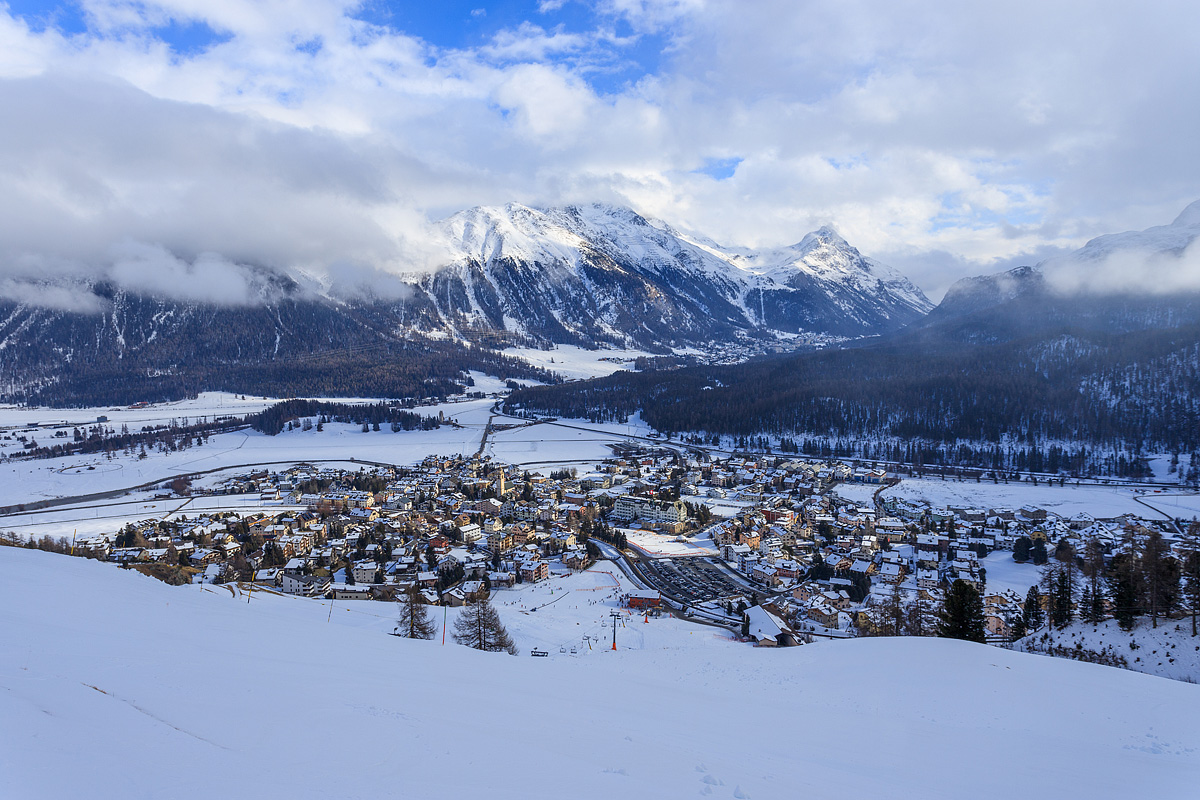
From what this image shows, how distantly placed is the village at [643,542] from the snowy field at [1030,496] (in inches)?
50.8

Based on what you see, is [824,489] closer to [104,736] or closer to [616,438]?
[616,438]

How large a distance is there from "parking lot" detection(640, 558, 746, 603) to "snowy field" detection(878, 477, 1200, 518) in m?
21.8

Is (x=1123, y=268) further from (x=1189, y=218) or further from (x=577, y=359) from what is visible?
(x=577, y=359)

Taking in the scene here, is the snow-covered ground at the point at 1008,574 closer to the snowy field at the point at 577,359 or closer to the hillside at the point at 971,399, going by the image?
the hillside at the point at 971,399

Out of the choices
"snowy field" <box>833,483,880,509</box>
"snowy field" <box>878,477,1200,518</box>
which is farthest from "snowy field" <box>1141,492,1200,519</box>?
"snowy field" <box>833,483,880,509</box>

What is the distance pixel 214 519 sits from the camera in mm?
34594

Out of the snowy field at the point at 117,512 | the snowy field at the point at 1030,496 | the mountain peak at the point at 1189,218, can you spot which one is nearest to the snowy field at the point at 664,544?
the snowy field at the point at 1030,496

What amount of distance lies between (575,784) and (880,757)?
412 cm

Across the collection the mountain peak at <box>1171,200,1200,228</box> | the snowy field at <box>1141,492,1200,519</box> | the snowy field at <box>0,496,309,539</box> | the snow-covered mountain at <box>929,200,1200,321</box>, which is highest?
the mountain peak at <box>1171,200,1200,228</box>

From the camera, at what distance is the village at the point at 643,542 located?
926 inches

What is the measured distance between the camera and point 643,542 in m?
33.8

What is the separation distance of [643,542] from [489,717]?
27770 mm

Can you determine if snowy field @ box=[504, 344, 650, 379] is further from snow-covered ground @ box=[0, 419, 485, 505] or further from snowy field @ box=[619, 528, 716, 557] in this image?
snowy field @ box=[619, 528, 716, 557]

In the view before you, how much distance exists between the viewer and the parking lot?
25.6 m
